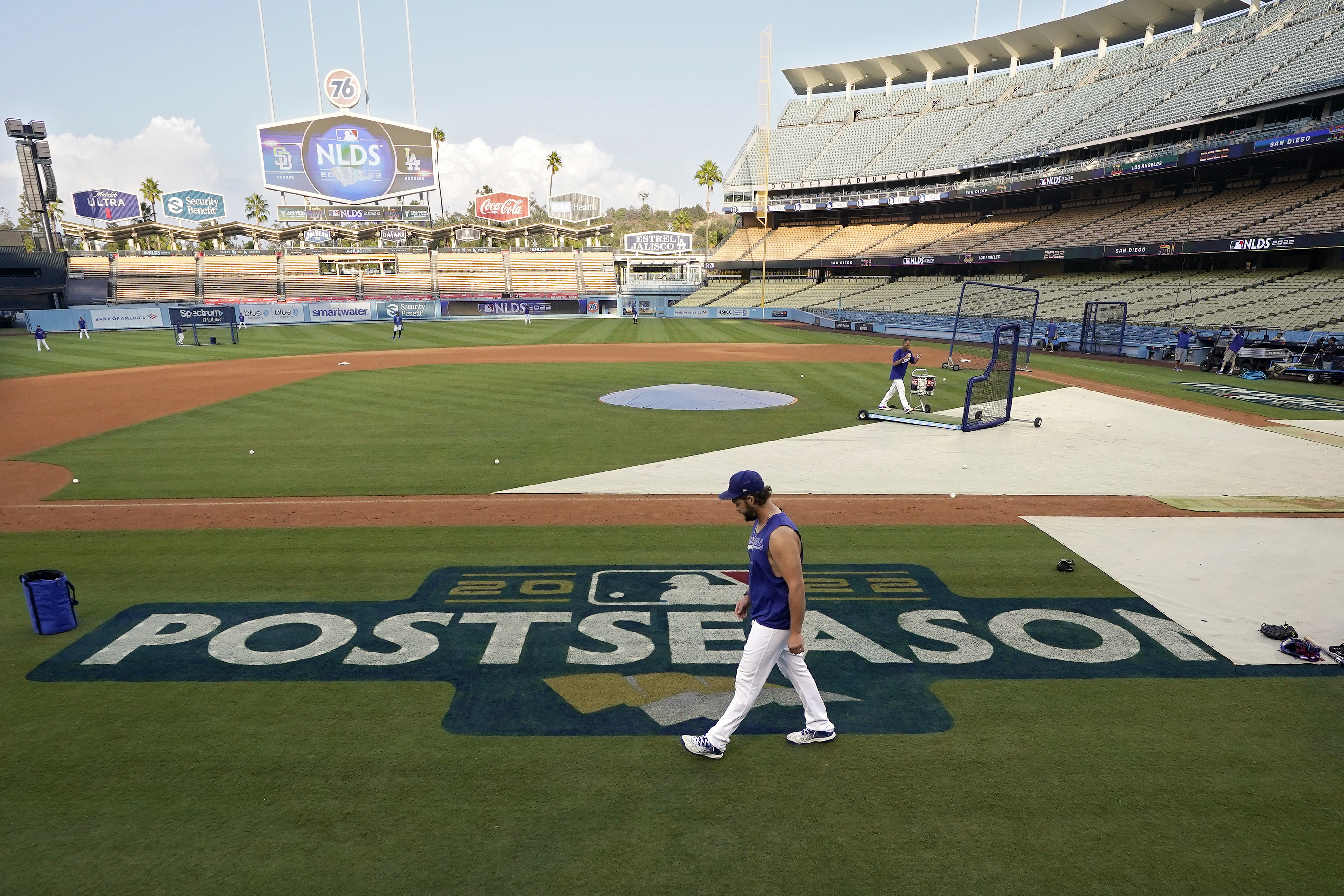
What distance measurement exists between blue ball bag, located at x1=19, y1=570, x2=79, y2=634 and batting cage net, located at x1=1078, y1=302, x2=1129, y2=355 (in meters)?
39.8

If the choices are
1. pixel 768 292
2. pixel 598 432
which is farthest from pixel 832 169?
pixel 598 432

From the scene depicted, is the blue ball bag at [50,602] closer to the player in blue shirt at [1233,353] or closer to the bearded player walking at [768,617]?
the bearded player walking at [768,617]

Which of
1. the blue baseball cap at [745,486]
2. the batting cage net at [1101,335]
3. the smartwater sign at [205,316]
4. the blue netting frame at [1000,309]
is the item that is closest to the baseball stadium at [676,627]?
the blue baseball cap at [745,486]

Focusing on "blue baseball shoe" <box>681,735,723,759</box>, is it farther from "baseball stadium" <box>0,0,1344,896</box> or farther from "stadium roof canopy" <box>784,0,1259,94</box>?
"stadium roof canopy" <box>784,0,1259,94</box>

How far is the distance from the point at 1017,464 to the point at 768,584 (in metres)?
11.6

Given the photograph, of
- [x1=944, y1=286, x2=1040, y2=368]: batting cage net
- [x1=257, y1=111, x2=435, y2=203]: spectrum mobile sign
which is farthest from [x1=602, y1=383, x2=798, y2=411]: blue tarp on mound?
[x1=257, y1=111, x2=435, y2=203]: spectrum mobile sign

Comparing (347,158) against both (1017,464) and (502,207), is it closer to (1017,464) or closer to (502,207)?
(502,207)

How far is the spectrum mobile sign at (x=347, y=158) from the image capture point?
74.2 meters

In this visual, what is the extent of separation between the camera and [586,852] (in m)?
Answer: 4.64

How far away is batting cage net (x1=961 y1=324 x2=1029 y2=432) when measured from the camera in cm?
1792

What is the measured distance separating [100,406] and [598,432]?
1681cm

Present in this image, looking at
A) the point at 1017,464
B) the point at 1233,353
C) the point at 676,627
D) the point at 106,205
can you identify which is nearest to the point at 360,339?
the point at 1017,464

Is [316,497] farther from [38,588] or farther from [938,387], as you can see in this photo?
[938,387]

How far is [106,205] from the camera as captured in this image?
3438 inches
